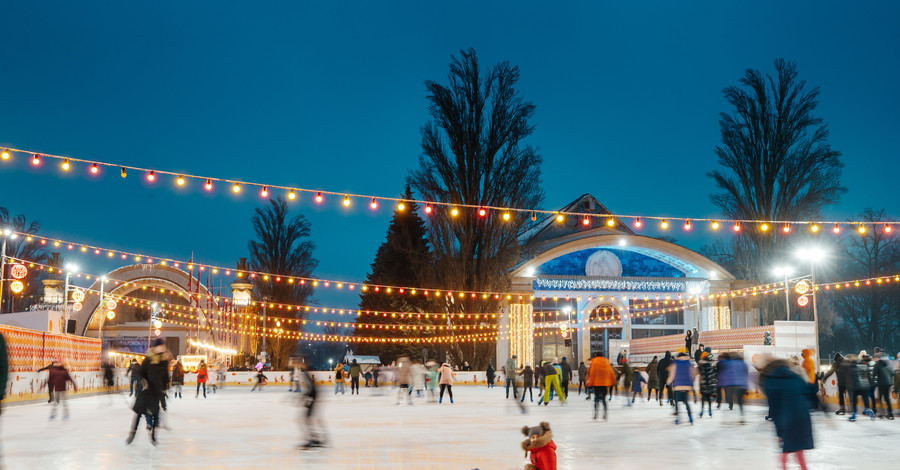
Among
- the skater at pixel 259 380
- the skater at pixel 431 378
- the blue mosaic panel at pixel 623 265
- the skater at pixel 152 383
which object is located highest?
the blue mosaic panel at pixel 623 265

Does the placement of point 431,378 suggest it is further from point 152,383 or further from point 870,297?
point 870,297

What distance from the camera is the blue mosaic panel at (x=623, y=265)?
1655 inches

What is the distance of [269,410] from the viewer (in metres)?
20.5

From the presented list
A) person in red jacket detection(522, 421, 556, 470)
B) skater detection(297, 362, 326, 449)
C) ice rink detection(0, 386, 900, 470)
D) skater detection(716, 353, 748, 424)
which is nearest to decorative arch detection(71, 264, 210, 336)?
ice rink detection(0, 386, 900, 470)

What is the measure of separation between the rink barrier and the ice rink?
531 centimetres

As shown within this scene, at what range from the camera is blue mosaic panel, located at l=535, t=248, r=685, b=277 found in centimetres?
4203

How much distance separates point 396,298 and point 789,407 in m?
47.1

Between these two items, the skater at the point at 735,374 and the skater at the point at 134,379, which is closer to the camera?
the skater at the point at 134,379

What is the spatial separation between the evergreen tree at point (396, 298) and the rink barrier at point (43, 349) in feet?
69.7

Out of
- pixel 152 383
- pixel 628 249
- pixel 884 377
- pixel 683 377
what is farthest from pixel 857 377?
pixel 628 249

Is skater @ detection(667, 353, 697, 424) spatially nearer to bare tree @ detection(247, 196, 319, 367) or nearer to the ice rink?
the ice rink

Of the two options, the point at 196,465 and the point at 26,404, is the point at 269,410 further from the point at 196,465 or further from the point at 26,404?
the point at 196,465

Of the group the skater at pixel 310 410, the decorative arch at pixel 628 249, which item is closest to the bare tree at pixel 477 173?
the decorative arch at pixel 628 249

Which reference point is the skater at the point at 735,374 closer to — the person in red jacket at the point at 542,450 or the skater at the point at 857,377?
the skater at the point at 857,377
